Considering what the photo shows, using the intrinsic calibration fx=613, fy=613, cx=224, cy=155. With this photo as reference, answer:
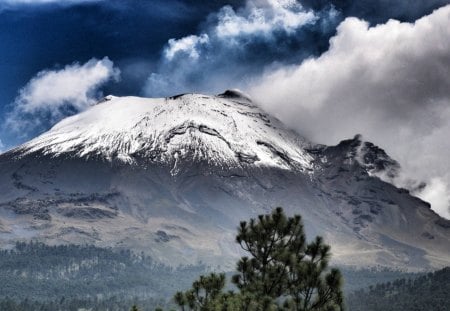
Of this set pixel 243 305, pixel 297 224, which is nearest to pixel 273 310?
pixel 243 305

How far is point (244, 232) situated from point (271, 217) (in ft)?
7.16

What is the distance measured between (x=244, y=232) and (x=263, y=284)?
384cm

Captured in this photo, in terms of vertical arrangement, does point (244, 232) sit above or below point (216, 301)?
above

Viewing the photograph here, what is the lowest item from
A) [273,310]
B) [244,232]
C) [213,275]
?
[273,310]

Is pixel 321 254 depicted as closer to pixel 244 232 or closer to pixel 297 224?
pixel 297 224

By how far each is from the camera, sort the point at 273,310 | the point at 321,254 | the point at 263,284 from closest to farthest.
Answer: the point at 273,310, the point at 321,254, the point at 263,284

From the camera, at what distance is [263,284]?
39.8m

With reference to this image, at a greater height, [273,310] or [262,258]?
[262,258]

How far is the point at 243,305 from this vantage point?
117ft

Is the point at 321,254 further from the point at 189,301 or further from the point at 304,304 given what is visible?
the point at 189,301

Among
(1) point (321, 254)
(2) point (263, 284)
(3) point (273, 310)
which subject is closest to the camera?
(3) point (273, 310)

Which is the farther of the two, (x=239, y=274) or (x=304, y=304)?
(x=239, y=274)

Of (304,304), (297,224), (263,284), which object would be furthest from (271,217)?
(304,304)

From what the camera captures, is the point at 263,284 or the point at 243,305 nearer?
the point at 243,305
